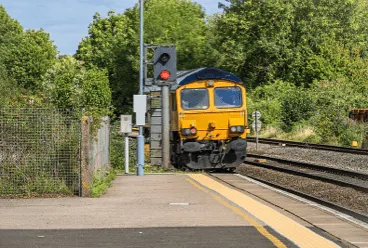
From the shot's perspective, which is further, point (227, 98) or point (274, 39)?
point (274, 39)

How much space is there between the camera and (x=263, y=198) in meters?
16.2

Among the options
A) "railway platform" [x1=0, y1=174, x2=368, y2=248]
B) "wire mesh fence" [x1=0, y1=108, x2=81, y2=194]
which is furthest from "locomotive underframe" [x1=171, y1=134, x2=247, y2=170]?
"wire mesh fence" [x1=0, y1=108, x2=81, y2=194]

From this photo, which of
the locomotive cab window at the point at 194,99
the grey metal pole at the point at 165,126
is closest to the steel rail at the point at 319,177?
the locomotive cab window at the point at 194,99

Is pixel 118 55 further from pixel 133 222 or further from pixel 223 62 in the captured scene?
pixel 133 222

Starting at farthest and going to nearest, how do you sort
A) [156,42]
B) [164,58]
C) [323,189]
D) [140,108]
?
[156,42] → [140,108] → [164,58] → [323,189]

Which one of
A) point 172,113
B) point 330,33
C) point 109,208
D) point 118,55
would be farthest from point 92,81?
point 109,208

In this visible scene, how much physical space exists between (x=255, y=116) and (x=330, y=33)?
29935 millimetres

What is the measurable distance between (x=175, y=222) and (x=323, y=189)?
874 cm

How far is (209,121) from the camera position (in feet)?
84.9

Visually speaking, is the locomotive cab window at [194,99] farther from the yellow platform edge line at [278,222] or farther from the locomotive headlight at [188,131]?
the yellow platform edge line at [278,222]

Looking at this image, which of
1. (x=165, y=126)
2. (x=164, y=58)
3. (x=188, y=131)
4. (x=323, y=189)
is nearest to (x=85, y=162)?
(x=164, y=58)

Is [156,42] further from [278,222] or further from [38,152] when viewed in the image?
[278,222]

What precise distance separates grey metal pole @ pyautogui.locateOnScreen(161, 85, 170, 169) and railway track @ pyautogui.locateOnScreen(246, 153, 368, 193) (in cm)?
380

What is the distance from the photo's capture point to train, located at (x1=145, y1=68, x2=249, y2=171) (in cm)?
2556
